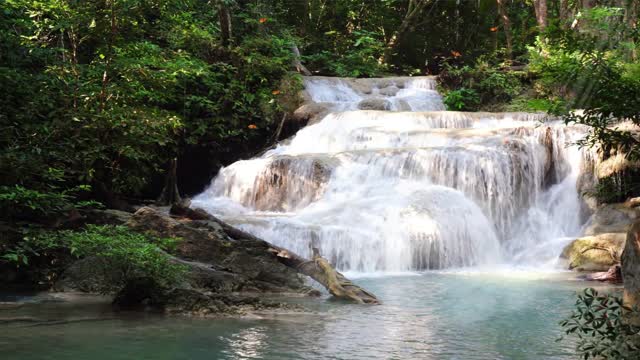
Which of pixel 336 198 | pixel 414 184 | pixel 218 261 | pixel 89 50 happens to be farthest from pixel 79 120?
pixel 414 184

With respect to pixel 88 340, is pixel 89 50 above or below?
above

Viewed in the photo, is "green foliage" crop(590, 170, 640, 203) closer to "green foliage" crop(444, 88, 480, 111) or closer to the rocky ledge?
the rocky ledge

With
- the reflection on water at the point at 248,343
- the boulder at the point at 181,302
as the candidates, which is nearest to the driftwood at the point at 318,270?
the boulder at the point at 181,302

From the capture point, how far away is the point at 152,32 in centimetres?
1717

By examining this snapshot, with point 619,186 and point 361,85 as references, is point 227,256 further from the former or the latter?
point 361,85

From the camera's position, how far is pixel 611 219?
1325 centimetres

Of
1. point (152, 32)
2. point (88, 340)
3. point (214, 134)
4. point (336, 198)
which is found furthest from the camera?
point (214, 134)

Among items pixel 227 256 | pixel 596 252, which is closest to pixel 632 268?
pixel 227 256

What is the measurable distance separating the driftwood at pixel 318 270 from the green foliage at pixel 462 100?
13984 millimetres

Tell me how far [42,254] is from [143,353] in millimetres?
4105

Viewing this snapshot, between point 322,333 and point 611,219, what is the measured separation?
8.99 metres

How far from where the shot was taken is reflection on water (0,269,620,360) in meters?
5.41

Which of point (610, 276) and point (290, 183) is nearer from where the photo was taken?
point (610, 276)

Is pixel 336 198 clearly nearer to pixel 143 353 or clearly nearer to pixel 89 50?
pixel 89 50
